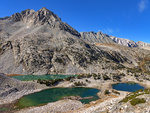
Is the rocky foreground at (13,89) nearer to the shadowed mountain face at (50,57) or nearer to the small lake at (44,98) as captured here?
the small lake at (44,98)

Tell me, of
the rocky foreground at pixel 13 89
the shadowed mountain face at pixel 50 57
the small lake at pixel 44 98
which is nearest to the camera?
the small lake at pixel 44 98

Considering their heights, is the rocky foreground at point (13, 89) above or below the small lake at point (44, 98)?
above

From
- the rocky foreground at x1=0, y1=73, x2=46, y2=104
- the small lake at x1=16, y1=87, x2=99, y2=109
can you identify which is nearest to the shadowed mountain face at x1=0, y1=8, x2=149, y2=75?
the rocky foreground at x1=0, y1=73, x2=46, y2=104

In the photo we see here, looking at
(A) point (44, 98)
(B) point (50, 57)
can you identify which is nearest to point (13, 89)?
(A) point (44, 98)

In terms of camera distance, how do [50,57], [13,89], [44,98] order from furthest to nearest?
1. [50,57]
2. [13,89]
3. [44,98]

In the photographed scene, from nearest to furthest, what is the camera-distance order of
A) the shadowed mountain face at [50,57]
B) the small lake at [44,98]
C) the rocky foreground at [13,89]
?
the small lake at [44,98], the rocky foreground at [13,89], the shadowed mountain face at [50,57]

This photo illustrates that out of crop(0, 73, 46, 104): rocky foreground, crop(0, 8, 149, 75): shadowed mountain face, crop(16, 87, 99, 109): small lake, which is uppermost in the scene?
crop(0, 8, 149, 75): shadowed mountain face

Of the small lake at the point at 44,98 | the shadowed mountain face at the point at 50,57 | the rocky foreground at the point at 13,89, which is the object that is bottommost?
the small lake at the point at 44,98

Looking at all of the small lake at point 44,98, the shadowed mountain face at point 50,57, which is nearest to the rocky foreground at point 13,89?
the small lake at point 44,98

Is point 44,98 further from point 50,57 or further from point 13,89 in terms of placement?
point 50,57

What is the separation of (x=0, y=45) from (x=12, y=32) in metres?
55.4

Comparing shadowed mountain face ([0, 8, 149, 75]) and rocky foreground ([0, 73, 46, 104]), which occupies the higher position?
shadowed mountain face ([0, 8, 149, 75])

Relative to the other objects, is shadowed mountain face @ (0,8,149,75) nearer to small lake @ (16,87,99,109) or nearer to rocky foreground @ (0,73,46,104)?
rocky foreground @ (0,73,46,104)

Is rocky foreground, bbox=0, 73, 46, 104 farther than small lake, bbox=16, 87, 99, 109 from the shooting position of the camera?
Yes
